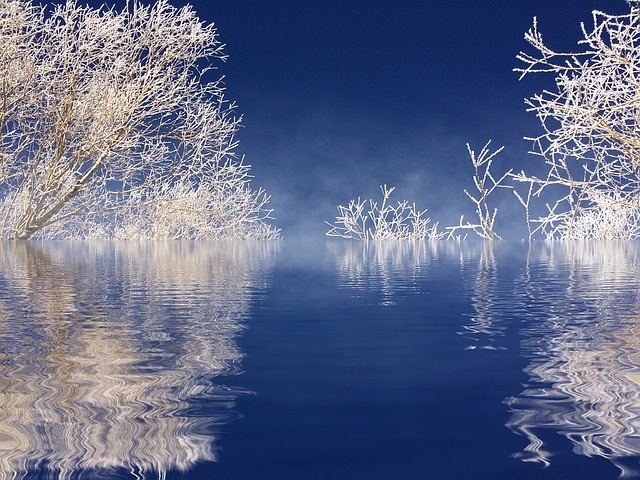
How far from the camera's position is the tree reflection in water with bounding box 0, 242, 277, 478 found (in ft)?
5.73

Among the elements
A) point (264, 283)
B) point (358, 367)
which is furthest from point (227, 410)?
point (264, 283)

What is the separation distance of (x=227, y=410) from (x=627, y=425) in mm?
Answer: 1046

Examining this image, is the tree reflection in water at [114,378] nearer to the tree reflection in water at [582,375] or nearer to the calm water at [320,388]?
the calm water at [320,388]

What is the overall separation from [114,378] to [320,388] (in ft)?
2.28

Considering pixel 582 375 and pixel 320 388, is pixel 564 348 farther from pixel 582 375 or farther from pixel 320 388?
pixel 320 388

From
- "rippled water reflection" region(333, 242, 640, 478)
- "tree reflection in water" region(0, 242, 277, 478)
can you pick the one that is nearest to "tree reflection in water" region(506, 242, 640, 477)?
"rippled water reflection" region(333, 242, 640, 478)

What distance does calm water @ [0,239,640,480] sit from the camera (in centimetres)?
169

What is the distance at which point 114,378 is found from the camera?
252 cm

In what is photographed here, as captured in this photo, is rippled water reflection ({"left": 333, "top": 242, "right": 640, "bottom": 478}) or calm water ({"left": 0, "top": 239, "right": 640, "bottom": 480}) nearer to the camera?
calm water ({"left": 0, "top": 239, "right": 640, "bottom": 480})

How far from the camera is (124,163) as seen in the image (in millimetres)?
15242

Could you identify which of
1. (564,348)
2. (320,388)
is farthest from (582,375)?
(320,388)

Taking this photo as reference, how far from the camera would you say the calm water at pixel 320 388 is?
169 centimetres

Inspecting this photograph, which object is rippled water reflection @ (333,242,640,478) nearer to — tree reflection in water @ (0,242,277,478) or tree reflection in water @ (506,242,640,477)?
tree reflection in water @ (506,242,640,477)

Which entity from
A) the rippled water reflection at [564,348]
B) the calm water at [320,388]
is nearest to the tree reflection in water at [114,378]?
the calm water at [320,388]
